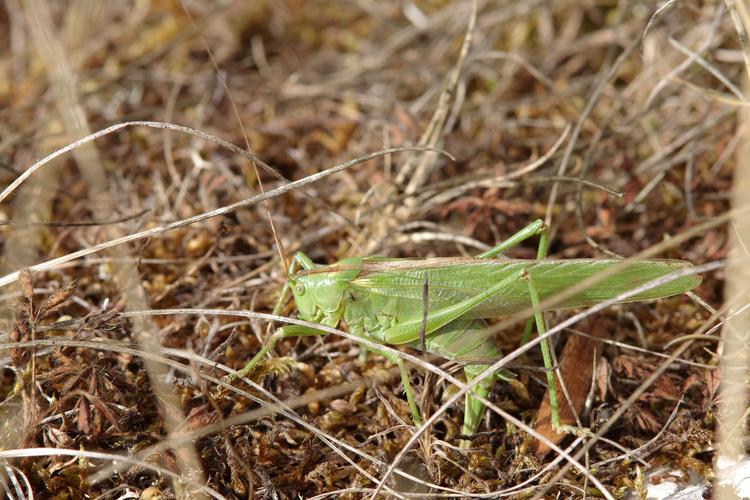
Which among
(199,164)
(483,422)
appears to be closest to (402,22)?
(199,164)

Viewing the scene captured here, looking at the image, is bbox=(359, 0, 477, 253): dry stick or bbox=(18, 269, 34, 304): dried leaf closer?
bbox=(18, 269, 34, 304): dried leaf

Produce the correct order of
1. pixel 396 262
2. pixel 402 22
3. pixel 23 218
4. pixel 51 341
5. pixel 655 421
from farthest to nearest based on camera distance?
1. pixel 402 22
2. pixel 23 218
3. pixel 396 262
4. pixel 655 421
5. pixel 51 341

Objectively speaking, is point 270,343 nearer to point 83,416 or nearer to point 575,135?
point 83,416

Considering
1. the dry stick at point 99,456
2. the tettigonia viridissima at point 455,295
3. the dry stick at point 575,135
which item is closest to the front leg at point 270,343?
the tettigonia viridissima at point 455,295

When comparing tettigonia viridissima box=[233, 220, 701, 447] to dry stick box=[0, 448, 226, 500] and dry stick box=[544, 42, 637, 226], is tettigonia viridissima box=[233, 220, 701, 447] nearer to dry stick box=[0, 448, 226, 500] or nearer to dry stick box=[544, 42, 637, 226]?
dry stick box=[0, 448, 226, 500]

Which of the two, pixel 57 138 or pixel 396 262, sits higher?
pixel 57 138

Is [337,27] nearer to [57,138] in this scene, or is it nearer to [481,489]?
[57,138]

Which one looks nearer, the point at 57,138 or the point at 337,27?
the point at 57,138

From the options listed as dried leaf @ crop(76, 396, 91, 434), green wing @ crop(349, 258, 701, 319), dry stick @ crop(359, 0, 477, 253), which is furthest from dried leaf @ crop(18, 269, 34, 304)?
dry stick @ crop(359, 0, 477, 253)
